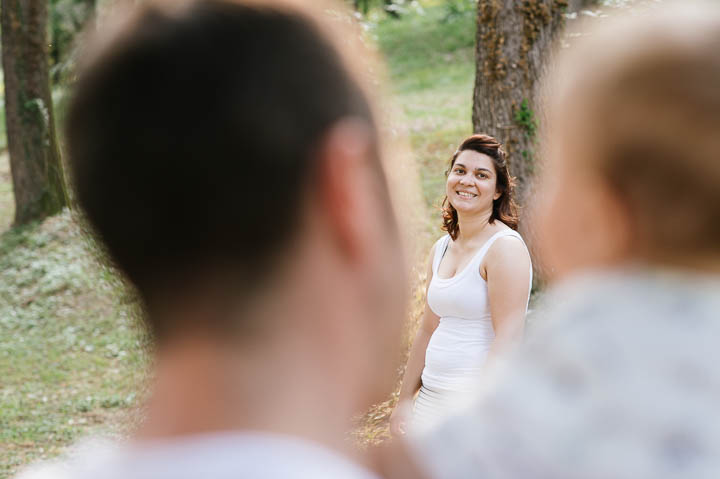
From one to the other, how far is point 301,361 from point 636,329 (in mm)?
558

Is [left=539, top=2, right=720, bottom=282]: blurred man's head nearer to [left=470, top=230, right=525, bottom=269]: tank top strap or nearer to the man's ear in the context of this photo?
the man's ear

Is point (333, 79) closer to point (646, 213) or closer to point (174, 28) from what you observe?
point (174, 28)

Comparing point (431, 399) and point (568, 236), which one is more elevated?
point (568, 236)

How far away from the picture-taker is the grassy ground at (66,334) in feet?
24.4

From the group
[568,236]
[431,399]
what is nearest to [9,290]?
[431,399]

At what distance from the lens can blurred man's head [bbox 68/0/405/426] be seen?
3.03 ft

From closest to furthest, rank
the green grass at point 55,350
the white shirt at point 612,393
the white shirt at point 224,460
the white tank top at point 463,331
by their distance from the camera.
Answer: the white shirt at point 224,460 → the white shirt at point 612,393 → the white tank top at point 463,331 → the green grass at point 55,350

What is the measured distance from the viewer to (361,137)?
0.95 m

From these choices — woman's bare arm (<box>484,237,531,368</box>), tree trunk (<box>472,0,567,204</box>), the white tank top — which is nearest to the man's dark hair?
woman's bare arm (<box>484,237,531,368</box>)

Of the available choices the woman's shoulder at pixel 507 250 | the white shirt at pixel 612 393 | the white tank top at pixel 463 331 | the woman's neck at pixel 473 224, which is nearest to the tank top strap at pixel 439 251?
the woman's neck at pixel 473 224

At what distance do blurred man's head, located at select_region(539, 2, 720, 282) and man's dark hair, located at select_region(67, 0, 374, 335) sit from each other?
0.48 m

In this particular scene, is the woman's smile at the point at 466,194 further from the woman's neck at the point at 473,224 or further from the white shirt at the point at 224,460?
the white shirt at the point at 224,460

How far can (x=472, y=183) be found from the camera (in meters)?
4.35

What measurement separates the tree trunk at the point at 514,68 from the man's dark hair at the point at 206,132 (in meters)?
6.55
